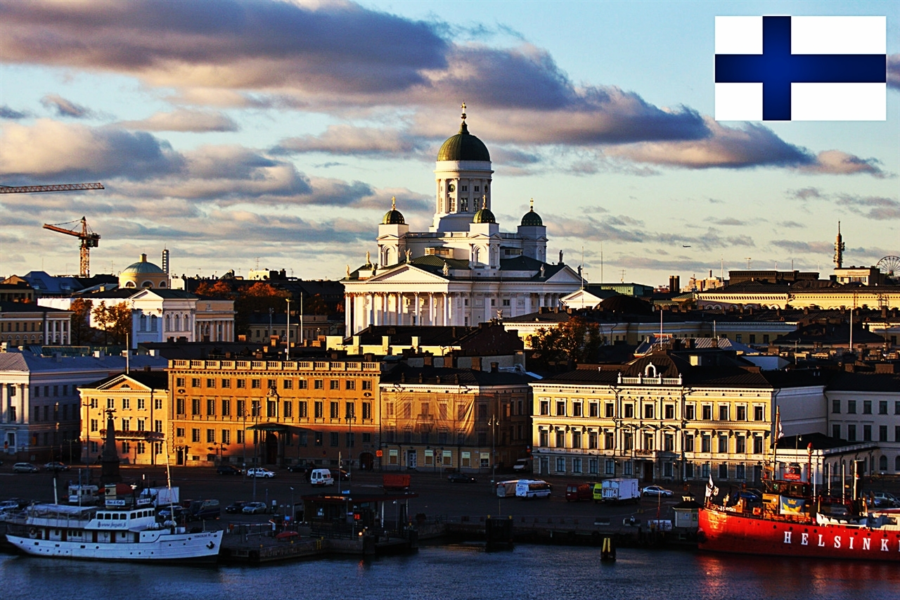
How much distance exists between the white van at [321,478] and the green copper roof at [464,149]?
355 feet

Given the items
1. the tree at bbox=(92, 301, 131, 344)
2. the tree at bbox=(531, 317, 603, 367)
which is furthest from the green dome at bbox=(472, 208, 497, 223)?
the tree at bbox=(531, 317, 603, 367)

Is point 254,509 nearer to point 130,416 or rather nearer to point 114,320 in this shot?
point 130,416

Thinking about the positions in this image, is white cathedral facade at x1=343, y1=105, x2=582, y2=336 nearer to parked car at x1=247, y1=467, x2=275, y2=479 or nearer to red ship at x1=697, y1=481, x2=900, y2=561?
parked car at x1=247, y1=467, x2=275, y2=479

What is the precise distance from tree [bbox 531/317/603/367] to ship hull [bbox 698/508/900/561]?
36.1m

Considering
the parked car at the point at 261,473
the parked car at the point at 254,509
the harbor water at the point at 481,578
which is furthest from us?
the parked car at the point at 261,473

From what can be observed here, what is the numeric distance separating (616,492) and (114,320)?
9867 centimetres

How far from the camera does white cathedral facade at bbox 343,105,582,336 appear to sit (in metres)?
181

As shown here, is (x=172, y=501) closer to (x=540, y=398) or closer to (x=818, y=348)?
(x=540, y=398)

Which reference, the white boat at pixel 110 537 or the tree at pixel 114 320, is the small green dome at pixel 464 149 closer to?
the tree at pixel 114 320

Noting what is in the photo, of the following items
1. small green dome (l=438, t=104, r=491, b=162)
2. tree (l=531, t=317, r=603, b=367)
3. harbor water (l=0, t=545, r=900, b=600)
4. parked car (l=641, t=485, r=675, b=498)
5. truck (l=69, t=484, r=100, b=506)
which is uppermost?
small green dome (l=438, t=104, r=491, b=162)

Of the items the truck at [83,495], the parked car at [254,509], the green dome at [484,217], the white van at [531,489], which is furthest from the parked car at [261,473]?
the green dome at [484,217]

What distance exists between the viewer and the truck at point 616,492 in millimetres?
80375

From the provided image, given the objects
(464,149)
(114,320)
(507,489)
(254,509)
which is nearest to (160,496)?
(254,509)

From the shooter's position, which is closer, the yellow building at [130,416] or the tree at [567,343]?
the yellow building at [130,416]
